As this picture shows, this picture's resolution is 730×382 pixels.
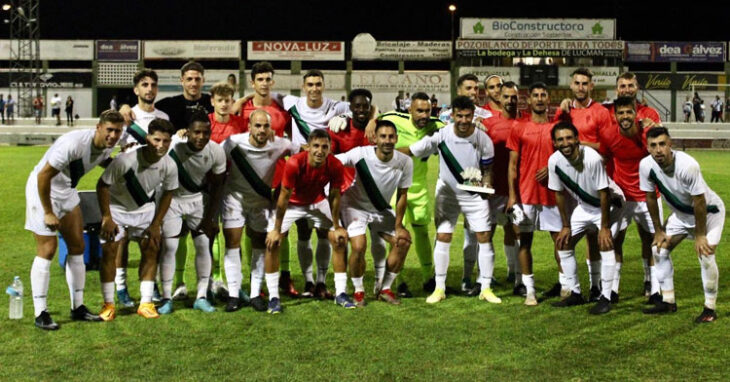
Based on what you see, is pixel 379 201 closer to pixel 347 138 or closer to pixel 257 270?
pixel 347 138

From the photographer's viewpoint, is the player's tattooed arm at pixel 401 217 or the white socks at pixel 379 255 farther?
the white socks at pixel 379 255

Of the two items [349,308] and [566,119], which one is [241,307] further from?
[566,119]

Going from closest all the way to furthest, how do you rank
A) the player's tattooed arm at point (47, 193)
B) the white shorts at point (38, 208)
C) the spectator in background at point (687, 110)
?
1. the player's tattooed arm at point (47, 193)
2. the white shorts at point (38, 208)
3. the spectator in background at point (687, 110)

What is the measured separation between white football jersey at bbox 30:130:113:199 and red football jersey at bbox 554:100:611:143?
4.30 m

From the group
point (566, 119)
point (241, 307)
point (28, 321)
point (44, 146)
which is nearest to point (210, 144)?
point (241, 307)

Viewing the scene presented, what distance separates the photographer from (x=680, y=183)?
6.84 metres

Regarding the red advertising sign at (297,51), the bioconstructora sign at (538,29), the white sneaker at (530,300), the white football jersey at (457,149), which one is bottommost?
the white sneaker at (530,300)

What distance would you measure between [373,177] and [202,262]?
1.71 meters

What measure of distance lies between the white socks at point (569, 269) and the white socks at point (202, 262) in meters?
3.15

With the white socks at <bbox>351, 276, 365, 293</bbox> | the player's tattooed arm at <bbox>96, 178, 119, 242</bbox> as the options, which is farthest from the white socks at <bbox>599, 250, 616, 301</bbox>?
the player's tattooed arm at <bbox>96, 178, 119, 242</bbox>

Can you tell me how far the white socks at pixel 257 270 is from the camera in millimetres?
7543

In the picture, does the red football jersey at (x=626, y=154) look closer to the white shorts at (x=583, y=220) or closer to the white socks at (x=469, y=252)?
the white shorts at (x=583, y=220)

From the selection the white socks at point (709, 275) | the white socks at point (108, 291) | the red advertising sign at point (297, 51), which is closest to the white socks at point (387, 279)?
the white socks at point (108, 291)

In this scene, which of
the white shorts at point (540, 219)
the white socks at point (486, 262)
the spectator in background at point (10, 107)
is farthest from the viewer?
the spectator in background at point (10, 107)
